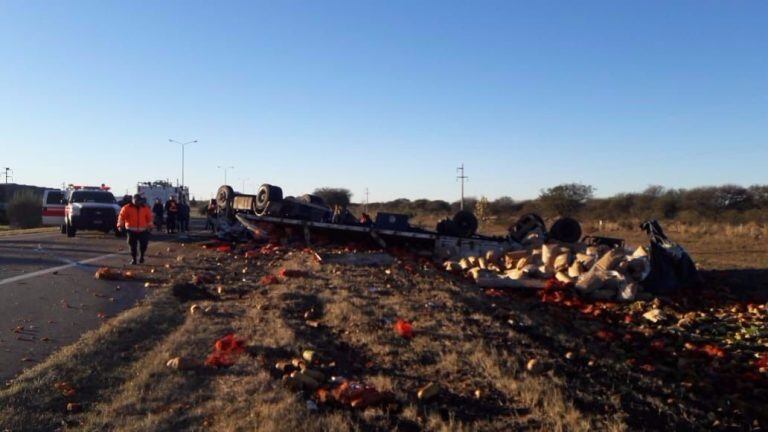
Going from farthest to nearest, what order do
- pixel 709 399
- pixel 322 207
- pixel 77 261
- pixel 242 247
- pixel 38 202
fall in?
pixel 38 202
pixel 322 207
pixel 242 247
pixel 77 261
pixel 709 399

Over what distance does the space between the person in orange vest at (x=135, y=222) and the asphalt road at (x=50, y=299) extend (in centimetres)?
65

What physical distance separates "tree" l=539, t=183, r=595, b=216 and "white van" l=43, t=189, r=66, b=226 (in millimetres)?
48917

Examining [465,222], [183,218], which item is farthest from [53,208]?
[465,222]

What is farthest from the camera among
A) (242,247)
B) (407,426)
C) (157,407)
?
(242,247)

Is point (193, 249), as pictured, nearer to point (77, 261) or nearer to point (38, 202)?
point (77, 261)

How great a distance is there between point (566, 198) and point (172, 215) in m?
49.4

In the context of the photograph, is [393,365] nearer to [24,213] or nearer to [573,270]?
[573,270]

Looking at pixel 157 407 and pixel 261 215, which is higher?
pixel 261 215

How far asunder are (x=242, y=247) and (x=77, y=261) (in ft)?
15.3

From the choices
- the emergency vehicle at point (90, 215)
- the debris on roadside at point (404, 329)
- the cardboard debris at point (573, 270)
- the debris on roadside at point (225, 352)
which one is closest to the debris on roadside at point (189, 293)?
the debris on roadside at point (225, 352)

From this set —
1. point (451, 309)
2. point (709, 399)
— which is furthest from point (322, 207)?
point (709, 399)

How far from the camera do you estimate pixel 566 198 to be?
233ft

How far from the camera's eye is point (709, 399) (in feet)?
22.1

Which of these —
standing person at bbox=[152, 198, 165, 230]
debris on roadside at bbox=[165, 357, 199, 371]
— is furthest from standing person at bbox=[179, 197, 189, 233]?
debris on roadside at bbox=[165, 357, 199, 371]
